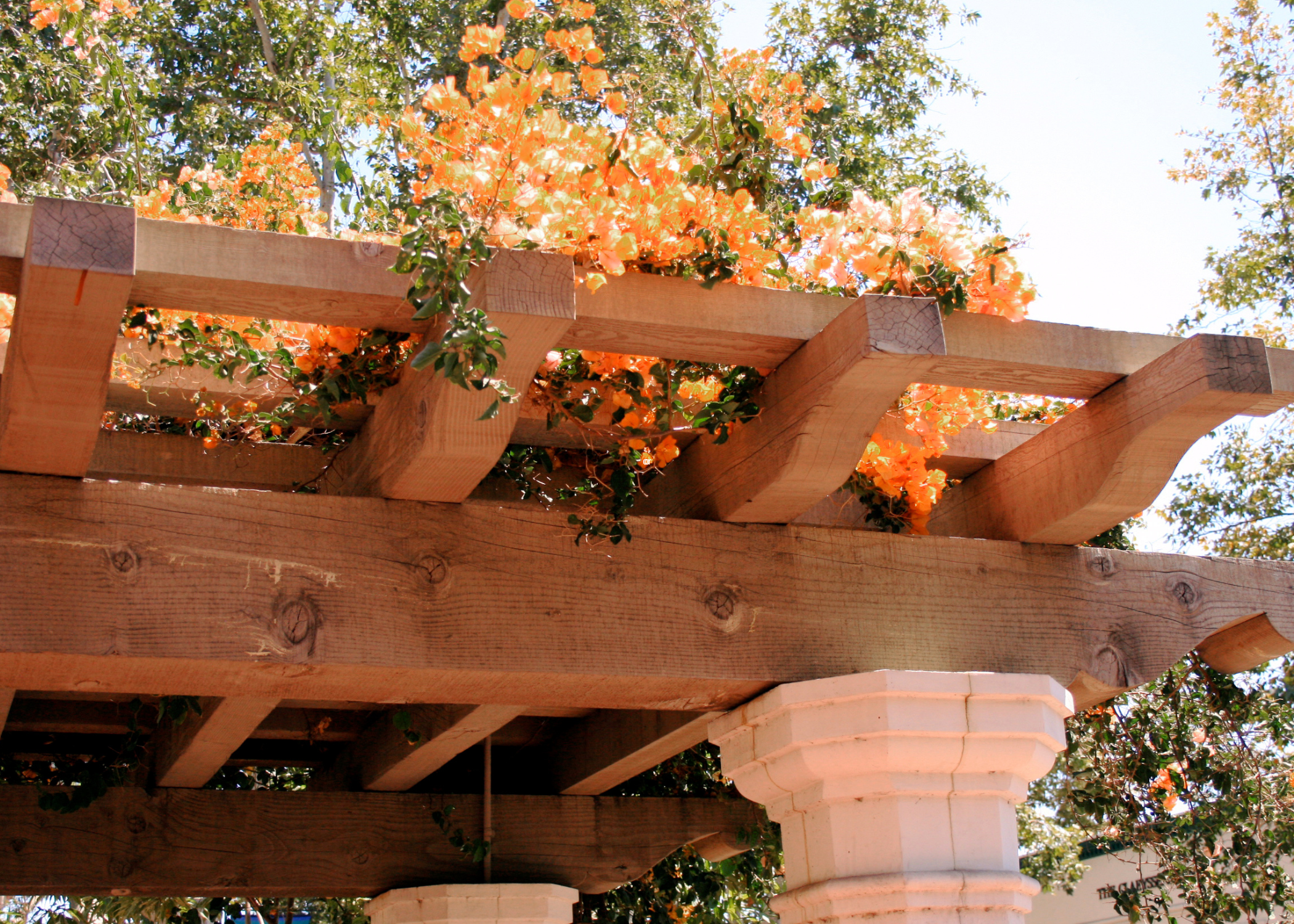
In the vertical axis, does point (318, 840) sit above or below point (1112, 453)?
below

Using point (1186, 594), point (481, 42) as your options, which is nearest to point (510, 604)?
point (481, 42)

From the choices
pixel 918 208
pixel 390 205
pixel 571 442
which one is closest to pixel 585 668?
pixel 571 442

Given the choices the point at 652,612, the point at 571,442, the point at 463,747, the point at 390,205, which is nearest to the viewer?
A: the point at 652,612

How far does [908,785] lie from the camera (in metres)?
2.14

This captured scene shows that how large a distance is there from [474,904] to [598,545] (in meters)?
1.71

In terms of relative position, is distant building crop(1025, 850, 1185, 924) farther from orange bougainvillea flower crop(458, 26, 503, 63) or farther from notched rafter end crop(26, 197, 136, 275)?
notched rafter end crop(26, 197, 136, 275)

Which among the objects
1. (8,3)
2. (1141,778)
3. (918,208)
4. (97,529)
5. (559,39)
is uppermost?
(8,3)

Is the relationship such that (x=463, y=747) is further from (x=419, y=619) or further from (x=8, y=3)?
(x=8, y=3)

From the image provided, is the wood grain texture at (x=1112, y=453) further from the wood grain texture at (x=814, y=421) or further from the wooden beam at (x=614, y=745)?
the wooden beam at (x=614, y=745)

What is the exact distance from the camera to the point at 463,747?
10.1 feet

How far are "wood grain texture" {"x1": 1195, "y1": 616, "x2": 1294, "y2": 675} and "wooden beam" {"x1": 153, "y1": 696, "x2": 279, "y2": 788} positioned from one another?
2.15m

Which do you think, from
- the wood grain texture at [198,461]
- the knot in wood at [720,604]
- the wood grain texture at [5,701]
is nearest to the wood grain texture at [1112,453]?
the knot in wood at [720,604]

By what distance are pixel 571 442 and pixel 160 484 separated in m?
0.75

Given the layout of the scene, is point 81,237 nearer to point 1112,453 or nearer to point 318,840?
point 1112,453
